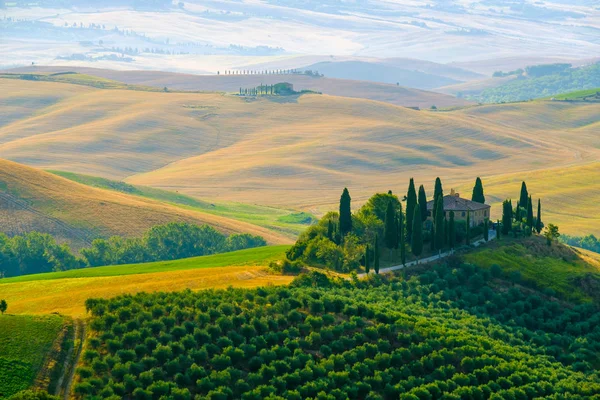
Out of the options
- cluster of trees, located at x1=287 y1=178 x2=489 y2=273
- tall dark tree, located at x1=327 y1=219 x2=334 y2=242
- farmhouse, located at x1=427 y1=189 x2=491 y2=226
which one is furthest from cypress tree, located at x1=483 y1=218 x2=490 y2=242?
tall dark tree, located at x1=327 y1=219 x2=334 y2=242

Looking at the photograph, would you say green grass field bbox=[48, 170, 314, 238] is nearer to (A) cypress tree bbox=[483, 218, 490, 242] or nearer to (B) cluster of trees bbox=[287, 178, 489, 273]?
(A) cypress tree bbox=[483, 218, 490, 242]

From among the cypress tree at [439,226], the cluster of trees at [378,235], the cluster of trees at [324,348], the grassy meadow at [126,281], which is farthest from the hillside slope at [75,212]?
the cluster of trees at [324,348]

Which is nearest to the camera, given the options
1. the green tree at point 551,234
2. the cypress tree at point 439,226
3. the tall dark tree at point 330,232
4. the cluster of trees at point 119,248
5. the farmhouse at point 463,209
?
the cypress tree at point 439,226

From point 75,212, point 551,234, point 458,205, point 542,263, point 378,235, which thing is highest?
point 458,205

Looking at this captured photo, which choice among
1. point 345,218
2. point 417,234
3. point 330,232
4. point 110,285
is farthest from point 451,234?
point 110,285

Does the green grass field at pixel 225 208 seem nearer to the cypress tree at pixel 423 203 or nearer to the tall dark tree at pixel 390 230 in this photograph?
the cypress tree at pixel 423 203

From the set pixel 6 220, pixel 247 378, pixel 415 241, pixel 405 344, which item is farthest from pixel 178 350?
pixel 6 220

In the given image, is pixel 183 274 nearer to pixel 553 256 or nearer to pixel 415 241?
pixel 415 241

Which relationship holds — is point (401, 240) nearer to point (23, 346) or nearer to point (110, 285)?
point (110, 285)
